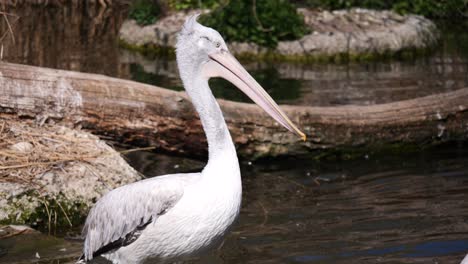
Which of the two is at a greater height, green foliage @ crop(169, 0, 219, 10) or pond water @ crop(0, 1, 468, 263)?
green foliage @ crop(169, 0, 219, 10)

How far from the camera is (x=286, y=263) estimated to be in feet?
17.4

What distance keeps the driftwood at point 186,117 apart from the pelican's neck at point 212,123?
2.16 m

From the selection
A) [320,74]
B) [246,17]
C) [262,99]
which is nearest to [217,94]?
[320,74]

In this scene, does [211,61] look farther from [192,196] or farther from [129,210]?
[129,210]

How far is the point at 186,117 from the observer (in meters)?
6.86

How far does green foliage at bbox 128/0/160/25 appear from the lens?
1507 cm

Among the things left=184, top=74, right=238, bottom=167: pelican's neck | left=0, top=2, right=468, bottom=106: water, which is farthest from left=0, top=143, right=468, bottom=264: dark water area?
left=0, top=2, right=468, bottom=106: water

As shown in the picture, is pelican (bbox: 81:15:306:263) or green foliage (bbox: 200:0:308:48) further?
green foliage (bbox: 200:0:308:48)

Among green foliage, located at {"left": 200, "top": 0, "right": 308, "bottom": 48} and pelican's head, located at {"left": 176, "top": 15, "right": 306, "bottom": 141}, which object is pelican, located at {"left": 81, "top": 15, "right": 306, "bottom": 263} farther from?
green foliage, located at {"left": 200, "top": 0, "right": 308, "bottom": 48}

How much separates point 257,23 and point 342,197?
7066 mm

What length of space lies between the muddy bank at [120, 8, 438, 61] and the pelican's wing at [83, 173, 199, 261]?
8.82 m

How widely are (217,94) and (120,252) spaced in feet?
19.3

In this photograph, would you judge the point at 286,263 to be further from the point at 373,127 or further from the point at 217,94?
the point at 217,94

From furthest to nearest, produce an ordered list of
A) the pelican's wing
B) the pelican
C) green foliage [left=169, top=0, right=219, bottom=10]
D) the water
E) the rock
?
green foliage [left=169, top=0, right=219, bottom=10] < the water < the rock < the pelican's wing < the pelican
